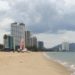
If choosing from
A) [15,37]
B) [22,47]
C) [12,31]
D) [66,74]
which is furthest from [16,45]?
[66,74]

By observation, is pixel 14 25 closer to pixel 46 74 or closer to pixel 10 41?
pixel 10 41

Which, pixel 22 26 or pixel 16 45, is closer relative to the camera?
pixel 16 45

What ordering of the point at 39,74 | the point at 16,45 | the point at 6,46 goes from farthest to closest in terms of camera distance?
the point at 6,46 → the point at 16,45 → the point at 39,74

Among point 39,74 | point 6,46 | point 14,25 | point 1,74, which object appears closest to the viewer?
point 1,74

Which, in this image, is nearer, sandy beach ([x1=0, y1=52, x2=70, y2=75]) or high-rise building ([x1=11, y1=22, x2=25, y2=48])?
sandy beach ([x1=0, y1=52, x2=70, y2=75])

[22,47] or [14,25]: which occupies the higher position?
[14,25]

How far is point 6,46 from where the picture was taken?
16838 centimetres

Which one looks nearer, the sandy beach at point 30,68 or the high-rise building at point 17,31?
the sandy beach at point 30,68

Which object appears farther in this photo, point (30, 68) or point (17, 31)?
point (17, 31)

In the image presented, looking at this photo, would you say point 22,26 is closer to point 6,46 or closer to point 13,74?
point 6,46

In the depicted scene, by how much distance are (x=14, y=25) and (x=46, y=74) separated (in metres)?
166

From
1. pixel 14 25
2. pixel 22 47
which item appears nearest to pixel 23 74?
pixel 22 47

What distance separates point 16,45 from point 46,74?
13891 cm

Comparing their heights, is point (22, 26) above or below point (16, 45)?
above
